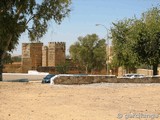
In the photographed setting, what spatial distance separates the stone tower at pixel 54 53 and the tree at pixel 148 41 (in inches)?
900

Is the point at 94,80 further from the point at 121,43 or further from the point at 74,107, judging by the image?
the point at 121,43

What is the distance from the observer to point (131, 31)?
3994cm

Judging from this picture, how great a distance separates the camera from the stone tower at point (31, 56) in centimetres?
6103

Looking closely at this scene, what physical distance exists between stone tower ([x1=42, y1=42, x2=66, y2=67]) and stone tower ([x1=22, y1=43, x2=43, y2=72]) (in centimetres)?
126

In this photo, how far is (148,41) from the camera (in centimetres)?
3784

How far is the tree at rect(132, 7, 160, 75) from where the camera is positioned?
3788 cm

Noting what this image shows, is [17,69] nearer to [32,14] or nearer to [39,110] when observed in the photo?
[32,14]

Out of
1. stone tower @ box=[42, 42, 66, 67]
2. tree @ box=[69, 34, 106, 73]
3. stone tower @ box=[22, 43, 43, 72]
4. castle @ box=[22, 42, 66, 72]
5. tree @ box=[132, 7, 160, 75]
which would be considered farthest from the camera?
tree @ box=[69, 34, 106, 73]

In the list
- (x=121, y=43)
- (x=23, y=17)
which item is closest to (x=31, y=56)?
(x=121, y=43)

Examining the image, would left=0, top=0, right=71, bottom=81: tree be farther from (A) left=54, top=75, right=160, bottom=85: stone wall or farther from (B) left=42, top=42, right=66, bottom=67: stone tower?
(B) left=42, top=42, right=66, bottom=67: stone tower

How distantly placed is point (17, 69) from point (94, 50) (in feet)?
49.1

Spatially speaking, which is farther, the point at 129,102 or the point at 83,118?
the point at 129,102

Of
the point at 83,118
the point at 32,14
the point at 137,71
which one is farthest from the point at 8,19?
the point at 137,71

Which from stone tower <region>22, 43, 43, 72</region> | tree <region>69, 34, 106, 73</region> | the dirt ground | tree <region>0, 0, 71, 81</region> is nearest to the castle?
stone tower <region>22, 43, 43, 72</region>
